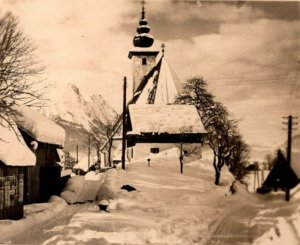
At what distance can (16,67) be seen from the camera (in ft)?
26.3

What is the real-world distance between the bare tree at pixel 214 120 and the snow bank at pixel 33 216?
3008 mm

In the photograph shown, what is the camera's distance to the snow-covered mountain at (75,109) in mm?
7824

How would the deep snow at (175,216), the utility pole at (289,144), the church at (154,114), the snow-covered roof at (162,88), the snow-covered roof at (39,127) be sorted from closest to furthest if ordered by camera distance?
1. the deep snow at (175,216)
2. the utility pole at (289,144)
3. the church at (154,114)
4. the snow-covered roof at (162,88)
5. the snow-covered roof at (39,127)

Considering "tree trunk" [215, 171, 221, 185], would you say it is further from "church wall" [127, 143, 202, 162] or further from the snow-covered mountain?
the snow-covered mountain

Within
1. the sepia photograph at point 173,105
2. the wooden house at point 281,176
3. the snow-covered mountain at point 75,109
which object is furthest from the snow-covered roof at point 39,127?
the wooden house at point 281,176

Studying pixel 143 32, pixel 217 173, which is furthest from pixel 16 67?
pixel 217 173

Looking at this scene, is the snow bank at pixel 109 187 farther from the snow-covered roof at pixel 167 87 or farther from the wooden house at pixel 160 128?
the snow-covered roof at pixel 167 87

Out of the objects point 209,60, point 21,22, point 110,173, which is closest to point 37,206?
point 110,173

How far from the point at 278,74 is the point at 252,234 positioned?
2.27m

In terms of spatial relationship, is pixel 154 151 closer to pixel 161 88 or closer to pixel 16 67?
pixel 161 88

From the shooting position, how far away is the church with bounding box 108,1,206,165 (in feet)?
25.3

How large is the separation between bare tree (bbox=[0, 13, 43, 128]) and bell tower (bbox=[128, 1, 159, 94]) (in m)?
1.41

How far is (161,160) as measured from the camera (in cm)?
783

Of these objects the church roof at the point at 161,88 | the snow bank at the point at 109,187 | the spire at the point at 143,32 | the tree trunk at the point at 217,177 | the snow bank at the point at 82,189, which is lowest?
the snow bank at the point at 82,189
